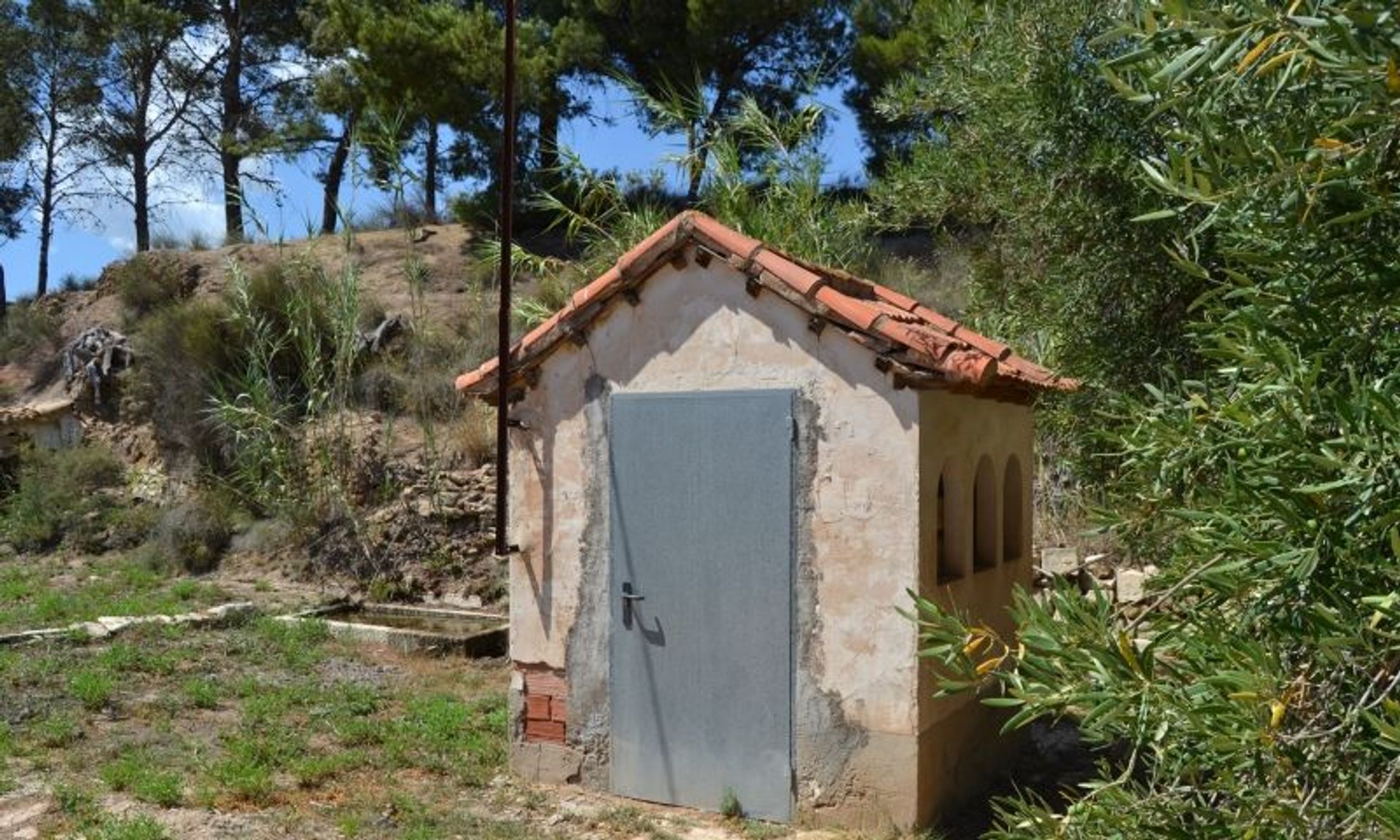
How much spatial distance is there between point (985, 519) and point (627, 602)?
2345mm

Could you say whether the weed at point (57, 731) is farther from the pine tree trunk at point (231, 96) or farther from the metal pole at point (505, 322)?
the pine tree trunk at point (231, 96)

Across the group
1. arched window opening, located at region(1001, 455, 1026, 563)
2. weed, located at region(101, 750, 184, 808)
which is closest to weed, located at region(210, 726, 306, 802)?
weed, located at region(101, 750, 184, 808)

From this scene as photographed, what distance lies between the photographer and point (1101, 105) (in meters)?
7.52

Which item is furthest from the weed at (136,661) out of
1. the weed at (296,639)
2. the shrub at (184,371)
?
the shrub at (184,371)

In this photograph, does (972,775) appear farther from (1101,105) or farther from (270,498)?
(270,498)

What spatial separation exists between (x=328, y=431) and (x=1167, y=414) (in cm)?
1555

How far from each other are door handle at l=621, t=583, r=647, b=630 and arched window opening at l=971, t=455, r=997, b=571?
2.16m

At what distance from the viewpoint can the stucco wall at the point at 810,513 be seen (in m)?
6.75

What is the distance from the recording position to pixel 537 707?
7.82 meters

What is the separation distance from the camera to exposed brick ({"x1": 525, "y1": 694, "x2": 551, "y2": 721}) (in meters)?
7.79

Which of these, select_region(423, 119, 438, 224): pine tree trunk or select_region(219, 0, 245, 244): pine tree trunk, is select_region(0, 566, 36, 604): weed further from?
select_region(219, 0, 245, 244): pine tree trunk

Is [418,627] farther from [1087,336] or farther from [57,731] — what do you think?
[1087,336]

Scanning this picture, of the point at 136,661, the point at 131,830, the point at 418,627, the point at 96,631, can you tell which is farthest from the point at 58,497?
the point at 131,830

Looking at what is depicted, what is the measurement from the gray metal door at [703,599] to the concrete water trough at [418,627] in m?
4.80
